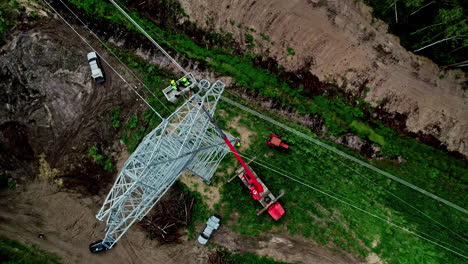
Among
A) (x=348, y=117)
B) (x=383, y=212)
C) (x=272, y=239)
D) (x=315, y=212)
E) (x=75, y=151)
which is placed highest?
(x=348, y=117)

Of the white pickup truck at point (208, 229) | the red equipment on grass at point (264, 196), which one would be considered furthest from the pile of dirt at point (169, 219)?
the red equipment on grass at point (264, 196)

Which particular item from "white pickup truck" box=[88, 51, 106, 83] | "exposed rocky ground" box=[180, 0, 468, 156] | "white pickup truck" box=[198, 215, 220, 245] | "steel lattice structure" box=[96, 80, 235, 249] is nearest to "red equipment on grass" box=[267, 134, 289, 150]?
"steel lattice structure" box=[96, 80, 235, 249]

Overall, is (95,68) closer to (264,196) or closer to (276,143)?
(276,143)

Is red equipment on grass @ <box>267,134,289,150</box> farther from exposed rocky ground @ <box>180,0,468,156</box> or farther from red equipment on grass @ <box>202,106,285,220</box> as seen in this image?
exposed rocky ground @ <box>180,0,468,156</box>

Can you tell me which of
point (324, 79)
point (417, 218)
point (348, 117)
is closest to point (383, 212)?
Result: point (417, 218)

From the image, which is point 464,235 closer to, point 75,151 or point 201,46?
point 201,46

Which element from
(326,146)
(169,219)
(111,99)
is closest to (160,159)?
(169,219)

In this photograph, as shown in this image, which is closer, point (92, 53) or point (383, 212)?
point (383, 212)
